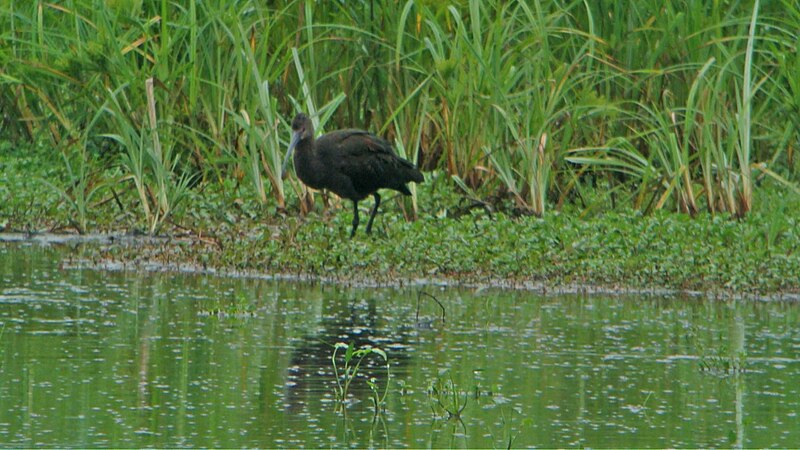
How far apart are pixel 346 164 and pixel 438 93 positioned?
3.76 ft

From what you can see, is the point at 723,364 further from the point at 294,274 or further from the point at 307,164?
the point at 307,164

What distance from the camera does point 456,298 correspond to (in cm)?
961

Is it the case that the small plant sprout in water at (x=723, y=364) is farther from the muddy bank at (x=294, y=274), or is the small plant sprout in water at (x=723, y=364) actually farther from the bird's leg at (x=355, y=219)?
the bird's leg at (x=355, y=219)

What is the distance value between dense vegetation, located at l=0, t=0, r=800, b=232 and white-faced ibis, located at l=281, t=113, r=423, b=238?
34 centimetres

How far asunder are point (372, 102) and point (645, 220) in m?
3.02

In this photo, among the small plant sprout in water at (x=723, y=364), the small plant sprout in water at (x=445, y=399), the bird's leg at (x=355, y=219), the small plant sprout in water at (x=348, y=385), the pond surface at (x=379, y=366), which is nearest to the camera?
the pond surface at (x=379, y=366)

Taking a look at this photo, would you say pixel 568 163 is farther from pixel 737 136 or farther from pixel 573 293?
pixel 573 293

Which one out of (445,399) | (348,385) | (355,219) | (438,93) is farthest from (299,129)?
(445,399)

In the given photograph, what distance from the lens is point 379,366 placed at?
7.45 m

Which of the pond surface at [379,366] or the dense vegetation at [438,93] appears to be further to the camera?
the dense vegetation at [438,93]

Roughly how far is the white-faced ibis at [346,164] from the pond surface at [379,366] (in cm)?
149

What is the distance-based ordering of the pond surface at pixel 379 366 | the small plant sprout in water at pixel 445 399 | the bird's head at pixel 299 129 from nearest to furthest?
1. the pond surface at pixel 379 366
2. the small plant sprout in water at pixel 445 399
3. the bird's head at pixel 299 129

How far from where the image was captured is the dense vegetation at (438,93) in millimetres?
11547

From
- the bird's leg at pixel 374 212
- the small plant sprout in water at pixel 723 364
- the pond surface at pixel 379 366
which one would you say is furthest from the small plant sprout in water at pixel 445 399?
the bird's leg at pixel 374 212
